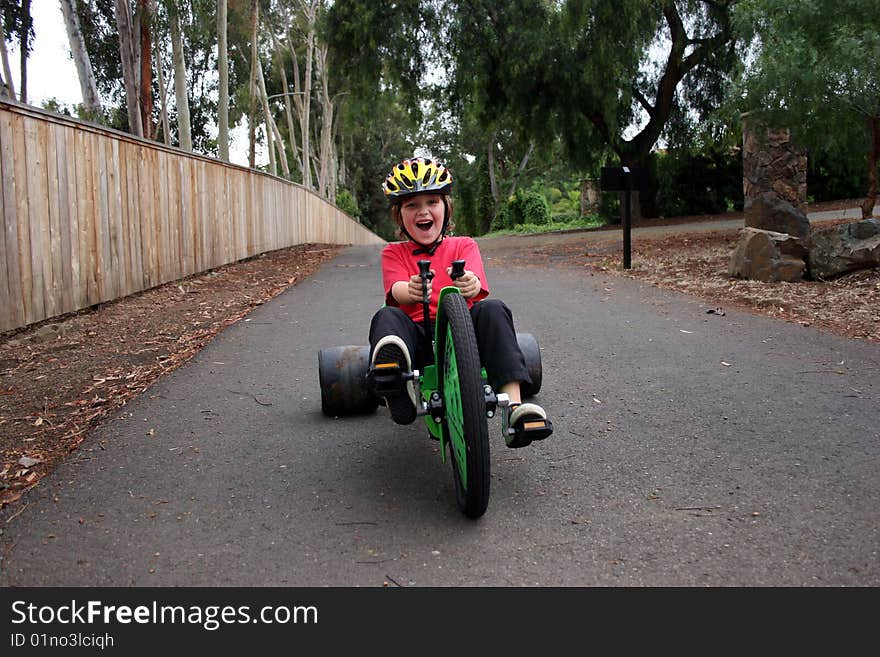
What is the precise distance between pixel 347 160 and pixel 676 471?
203 feet

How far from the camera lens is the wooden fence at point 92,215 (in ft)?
24.0

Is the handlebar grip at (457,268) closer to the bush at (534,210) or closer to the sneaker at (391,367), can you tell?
the sneaker at (391,367)

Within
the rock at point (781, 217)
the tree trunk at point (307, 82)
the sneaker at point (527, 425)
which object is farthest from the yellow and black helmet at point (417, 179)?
the tree trunk at point (307, 82)

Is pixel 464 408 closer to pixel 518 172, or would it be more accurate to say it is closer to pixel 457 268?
pixel 457 268

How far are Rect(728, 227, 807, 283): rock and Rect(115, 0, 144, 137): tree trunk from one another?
1189cm

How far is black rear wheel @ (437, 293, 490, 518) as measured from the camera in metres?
3.16

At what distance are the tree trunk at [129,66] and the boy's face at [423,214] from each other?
46.4 feet

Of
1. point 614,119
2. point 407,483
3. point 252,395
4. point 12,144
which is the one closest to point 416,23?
point 614,119

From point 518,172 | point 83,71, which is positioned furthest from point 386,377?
point 518,172

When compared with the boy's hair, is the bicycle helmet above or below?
above

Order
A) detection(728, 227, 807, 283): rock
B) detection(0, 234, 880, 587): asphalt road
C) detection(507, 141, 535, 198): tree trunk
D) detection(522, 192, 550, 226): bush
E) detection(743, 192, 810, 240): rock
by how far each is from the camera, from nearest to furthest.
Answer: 1. detection(0, 234, 880, 587): asphalt road
2. detection(728, 227, 807, 283): rock
3. detection(743, 192, 810, 240): rock
4. detection(522, 192, 550, 226): bush
5. detection(507, 141, 535, 198): tree trunk

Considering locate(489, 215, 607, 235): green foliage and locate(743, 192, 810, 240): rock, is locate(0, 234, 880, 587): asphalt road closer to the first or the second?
locate(743, 192, 810, 240): rock

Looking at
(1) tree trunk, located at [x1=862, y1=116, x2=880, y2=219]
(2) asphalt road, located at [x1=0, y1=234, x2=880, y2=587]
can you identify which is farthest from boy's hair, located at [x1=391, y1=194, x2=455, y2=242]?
(1) tree trunk, located at [x1=862, y1=116, x2=880, y2=219]
